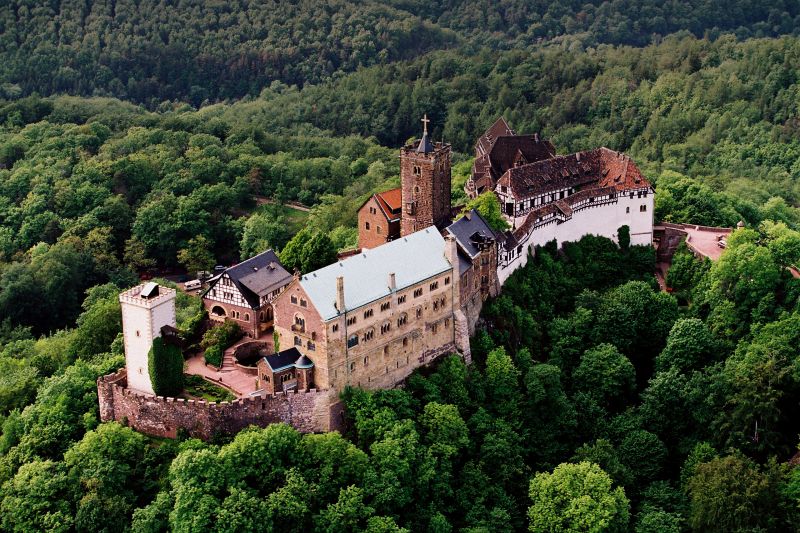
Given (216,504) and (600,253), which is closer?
(216,504)

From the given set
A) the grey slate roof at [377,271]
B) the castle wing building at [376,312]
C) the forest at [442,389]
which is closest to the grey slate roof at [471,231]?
the grey slate roof at [377,271]

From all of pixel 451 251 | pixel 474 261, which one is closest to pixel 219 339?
pixel 451 251

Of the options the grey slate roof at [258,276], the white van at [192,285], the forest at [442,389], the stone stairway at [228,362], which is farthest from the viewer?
the white van at [192,285]

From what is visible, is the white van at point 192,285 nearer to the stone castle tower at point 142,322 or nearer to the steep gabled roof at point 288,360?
the stone castle tower at point 142,322

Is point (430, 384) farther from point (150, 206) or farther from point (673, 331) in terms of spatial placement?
point (150, 206)

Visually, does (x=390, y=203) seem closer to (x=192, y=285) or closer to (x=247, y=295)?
(x=247, y=295)

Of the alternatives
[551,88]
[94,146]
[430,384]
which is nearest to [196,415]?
[430,384]

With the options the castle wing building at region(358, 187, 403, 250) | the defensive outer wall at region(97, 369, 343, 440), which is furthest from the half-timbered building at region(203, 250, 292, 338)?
the castle wing building at region(358, 187, 403, 250)
